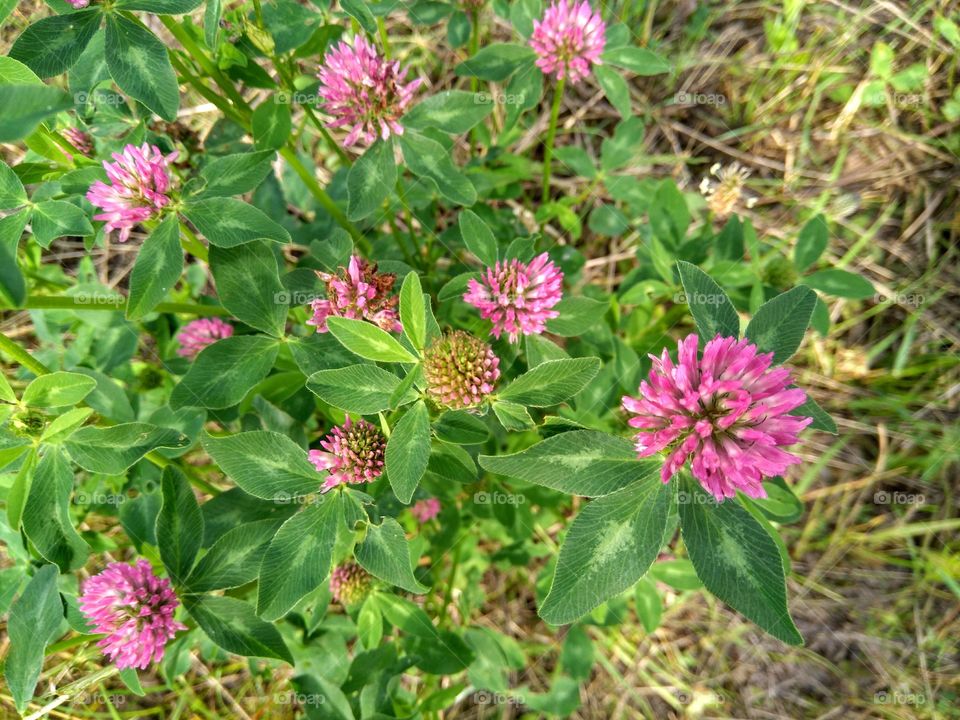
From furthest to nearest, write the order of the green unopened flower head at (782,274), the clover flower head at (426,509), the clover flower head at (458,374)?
the clover flower head at (426,509) < the green unopened flower head at (782,274) < the clover flower head at (458,374)

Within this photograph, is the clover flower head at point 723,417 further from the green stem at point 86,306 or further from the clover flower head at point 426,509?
the clover flower head at point 426,509

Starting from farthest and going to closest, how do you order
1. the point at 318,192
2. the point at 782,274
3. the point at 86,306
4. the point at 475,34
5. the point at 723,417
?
the point at 782,274 → the point at 475,34 → the point at 318,192 → the point at 86,306 → the point at 723,417

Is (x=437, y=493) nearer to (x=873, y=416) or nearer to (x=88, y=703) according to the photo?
(x=88, y=703)

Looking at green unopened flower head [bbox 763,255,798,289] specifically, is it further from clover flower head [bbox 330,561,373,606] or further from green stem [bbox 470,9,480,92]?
clover flower head [bbox 330,561,373,606]

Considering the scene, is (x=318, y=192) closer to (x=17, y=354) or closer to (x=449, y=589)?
(x=17, y=354)

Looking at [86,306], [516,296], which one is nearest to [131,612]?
[86,306]

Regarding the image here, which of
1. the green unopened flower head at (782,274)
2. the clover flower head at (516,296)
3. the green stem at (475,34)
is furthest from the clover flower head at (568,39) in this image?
the green unopened flower head at (782,274)
